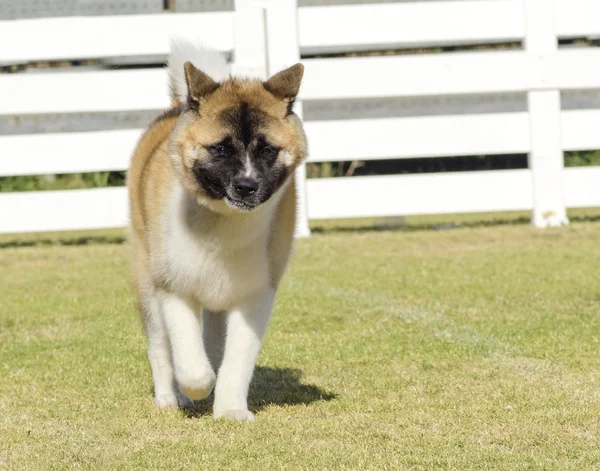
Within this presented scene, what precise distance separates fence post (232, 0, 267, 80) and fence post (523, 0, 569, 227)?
2818 millimetres

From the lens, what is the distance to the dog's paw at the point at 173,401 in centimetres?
495

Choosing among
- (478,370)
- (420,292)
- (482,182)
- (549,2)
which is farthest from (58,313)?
(549,2)

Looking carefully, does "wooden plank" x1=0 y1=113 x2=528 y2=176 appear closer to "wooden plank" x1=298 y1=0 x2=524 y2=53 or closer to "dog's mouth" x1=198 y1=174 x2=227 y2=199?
"wooden plank" x1=298 y1=0 x2=524 y2=53

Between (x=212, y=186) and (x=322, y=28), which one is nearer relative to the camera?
(x=212, y=186)

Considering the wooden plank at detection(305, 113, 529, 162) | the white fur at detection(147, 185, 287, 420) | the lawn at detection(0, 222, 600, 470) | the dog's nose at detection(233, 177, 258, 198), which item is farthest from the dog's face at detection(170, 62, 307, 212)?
the wooden plank at detection(305, 113, 529, 162)

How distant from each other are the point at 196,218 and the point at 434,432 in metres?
1.27

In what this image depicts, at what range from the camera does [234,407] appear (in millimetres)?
4547

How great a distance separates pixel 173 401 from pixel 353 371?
1.00 meters

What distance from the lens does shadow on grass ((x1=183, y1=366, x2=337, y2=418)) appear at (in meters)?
4.93

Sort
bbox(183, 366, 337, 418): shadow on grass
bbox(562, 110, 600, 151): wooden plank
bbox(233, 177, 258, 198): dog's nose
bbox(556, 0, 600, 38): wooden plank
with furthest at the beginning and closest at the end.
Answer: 1. bbox(556, 0, 600, 38): wooden plank
2. bbox(562, 110, 600, 151): wooden plank
3. bbox(183, 366, 337, 418): shadow on grass
4. bbox(233, 177, 258, 198): dog's nose

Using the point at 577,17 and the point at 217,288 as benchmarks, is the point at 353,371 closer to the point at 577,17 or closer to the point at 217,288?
the point at 217,288

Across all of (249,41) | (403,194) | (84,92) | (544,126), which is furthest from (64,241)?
(544,126)

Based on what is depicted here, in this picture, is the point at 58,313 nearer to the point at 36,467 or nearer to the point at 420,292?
the point at 420,292

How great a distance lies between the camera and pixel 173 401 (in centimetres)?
499
